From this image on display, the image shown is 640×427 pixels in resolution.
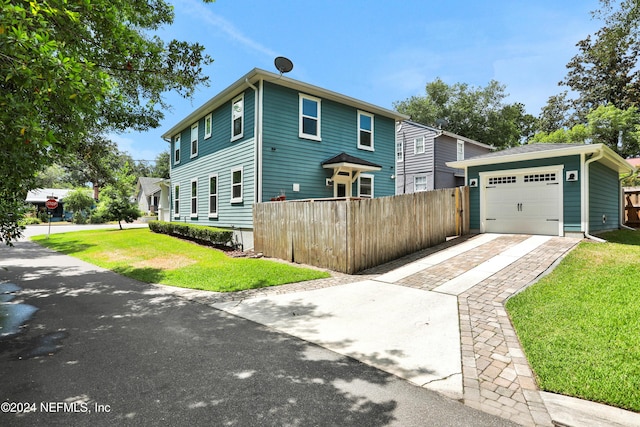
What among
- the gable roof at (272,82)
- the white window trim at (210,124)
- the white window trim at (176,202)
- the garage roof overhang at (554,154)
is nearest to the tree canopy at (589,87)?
the garage roof overhang at (554,154)

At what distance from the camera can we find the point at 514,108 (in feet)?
105

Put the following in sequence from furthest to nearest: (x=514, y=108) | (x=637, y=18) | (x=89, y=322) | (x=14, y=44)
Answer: (x=514, y=108)
(x=637, y=18)
(x=89, y=322)
(x=14, y=44)

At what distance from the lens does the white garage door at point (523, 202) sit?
10250 millimetres

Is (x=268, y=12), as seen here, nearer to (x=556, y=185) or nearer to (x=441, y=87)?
(x=556, y=185)

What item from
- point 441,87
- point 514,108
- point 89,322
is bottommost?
point 89,322

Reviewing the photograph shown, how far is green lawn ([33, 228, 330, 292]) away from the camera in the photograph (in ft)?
22.8

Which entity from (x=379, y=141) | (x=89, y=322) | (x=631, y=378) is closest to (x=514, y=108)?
(x=379, y=141)

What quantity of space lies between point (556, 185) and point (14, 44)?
1296 centimetres

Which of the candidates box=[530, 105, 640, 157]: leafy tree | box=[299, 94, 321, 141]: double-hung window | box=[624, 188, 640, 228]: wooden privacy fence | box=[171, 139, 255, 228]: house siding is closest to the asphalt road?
box=[171, 139, 255, 228]: house siding

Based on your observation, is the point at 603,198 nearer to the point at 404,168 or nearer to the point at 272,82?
the point at 404,168

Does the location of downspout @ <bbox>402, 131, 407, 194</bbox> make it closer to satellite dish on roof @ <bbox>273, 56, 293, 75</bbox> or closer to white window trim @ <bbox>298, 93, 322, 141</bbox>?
white window trim @ <bbox>298, 93, 322, 141</bbox>

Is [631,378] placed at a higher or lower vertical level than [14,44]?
lower

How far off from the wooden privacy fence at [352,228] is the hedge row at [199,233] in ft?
4.45

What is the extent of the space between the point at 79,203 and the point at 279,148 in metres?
34.6
